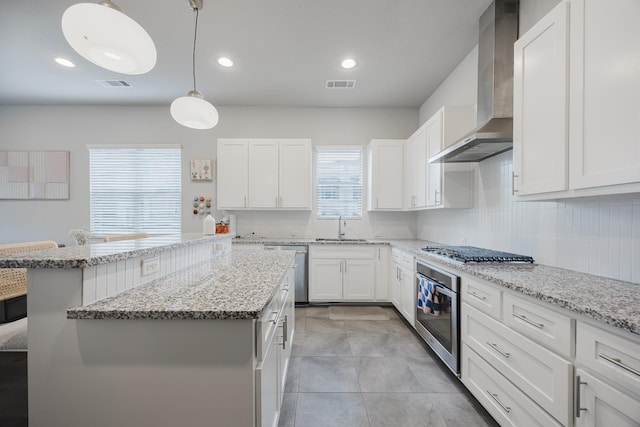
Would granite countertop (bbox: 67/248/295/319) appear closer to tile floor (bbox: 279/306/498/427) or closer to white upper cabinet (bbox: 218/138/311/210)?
tile floor (bbox: 279/306/498/427)

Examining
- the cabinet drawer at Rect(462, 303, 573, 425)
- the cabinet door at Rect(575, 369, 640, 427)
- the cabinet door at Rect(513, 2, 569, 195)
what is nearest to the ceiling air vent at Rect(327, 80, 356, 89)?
the cabinet door at Rect(513, 2, 569, 195)

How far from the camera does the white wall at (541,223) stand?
137 cm

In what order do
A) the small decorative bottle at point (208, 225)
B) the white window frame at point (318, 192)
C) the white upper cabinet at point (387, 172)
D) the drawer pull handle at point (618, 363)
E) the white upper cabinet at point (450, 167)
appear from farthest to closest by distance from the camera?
the white window frame at point (318, 192), the white upper cabinet at point (387, 172), the white upper cabinet at point (450, 167), the small decorative bottle at point (208, 225), the drawer pull handle at point (618, 363)

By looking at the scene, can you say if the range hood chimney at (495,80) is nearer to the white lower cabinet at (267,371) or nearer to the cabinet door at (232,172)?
the white lower cabinet at (267,371)

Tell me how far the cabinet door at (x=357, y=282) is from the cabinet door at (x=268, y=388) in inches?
87.4

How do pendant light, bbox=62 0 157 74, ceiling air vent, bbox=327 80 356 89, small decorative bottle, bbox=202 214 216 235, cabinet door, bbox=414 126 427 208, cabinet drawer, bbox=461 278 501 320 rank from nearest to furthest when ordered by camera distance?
1. pendant light, bbox=62 0 157 74
2. cabinet drawer, bbox=461 278 501 320
3. small decorative bottle, bbox=202 214 216 235
4. cabinet door, bbox=414 126 427 208
5. ceiling air vent, bbox=327 80 356 89

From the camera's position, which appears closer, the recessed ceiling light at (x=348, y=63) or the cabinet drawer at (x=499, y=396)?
the cabinet drawer at (x=499, y=396)

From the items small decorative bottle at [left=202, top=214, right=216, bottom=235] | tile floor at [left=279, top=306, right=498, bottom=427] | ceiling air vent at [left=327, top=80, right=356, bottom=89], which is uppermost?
ceiling air vent at [left=327, top=80, right=356, bottom=89]

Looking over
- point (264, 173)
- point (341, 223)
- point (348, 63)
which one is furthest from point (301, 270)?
point (348, 63)

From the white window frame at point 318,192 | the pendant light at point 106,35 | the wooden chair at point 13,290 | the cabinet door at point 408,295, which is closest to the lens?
the pendant light at point 106,35

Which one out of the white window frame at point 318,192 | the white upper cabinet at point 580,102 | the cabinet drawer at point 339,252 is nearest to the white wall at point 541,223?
the white upper cabinet at point 580,102

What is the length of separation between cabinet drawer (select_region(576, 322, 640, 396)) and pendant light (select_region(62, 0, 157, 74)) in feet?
7.48

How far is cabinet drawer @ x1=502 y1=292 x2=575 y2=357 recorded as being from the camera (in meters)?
1.09

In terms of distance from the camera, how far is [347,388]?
1.91m
